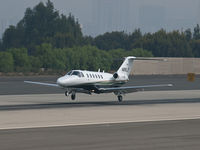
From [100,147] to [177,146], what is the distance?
264 cm

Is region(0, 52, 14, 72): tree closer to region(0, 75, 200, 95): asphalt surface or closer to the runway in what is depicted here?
region(0, 75, 200, 95): asphalt surface

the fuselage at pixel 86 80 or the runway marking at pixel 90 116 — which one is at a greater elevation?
the fuselage at pixel 86 80

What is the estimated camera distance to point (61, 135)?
21906mm

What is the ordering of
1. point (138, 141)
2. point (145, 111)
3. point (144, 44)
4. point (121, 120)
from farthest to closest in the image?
point (144, 44) → point (145, 111) → point (121, 120) → point (138, 141)

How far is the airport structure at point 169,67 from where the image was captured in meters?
111

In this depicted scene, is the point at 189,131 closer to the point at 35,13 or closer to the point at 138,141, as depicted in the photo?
the point at 138,141

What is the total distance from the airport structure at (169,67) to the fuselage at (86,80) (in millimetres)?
64048

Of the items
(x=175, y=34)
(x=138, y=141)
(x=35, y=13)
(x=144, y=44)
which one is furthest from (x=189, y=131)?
(x=35, y=13)

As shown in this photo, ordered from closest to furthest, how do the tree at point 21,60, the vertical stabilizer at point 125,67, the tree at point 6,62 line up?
the vertical stabilizer at point 125,67 → the tree at point 6,62 → the tree at point 21,60

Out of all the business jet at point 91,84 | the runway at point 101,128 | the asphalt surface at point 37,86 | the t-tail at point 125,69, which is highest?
the t-tail at point 125,69

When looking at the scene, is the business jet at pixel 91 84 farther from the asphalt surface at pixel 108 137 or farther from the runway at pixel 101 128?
the asphalt surface at pixel 108 137

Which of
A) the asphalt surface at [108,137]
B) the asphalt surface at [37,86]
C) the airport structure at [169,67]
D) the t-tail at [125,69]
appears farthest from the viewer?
the airport structure at [169,67]

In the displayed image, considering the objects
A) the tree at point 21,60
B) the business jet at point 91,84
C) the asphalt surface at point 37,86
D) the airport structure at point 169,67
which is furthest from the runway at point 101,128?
the tree at point 21,60

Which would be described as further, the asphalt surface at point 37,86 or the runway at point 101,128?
the asphalt surface at point 37,86
